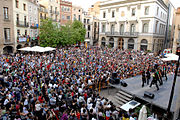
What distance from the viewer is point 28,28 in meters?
31.8

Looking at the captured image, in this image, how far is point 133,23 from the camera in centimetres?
3741

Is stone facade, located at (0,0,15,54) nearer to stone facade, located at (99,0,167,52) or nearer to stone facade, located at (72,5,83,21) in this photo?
stone facade, located at (99,0,167,52)

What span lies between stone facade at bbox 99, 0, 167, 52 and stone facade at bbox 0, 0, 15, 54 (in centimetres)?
2523

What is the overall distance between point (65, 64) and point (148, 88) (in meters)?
9.45

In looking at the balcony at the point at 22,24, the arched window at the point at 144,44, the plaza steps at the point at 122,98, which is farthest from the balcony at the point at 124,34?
the plaza steps at the point at 122,98

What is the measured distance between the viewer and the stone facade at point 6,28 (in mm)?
23848

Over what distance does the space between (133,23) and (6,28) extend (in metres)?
28.7

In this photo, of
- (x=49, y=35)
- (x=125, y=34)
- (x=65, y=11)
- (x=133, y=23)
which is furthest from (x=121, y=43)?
(x=65, y=11)

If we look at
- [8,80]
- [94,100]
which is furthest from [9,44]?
[94,100]

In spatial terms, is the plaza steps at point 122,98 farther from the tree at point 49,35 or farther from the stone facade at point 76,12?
the stone facade at point 76,12

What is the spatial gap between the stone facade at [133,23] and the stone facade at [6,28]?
25226mm

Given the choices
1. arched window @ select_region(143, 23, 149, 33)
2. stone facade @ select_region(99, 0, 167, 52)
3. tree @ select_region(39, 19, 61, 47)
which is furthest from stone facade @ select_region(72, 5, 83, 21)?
arched window @ select_region(143, 23, 149, 33)

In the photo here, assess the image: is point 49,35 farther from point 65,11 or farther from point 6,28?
point 65,11

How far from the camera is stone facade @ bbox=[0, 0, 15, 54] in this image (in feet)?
78.2
